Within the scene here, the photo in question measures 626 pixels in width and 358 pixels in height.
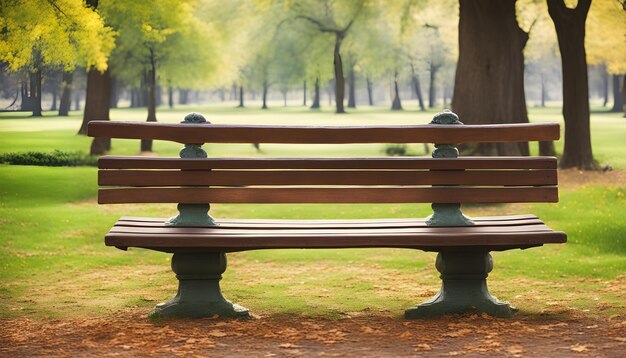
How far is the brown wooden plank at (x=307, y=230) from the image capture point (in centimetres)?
653

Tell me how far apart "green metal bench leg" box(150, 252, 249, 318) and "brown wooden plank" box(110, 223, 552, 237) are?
8.2 inches

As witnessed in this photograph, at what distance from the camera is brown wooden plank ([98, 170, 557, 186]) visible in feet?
21.6

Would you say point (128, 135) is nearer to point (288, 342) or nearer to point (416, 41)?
point (288, 342)

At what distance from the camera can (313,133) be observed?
670 cm

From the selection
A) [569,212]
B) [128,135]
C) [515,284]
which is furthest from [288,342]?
[569,212]

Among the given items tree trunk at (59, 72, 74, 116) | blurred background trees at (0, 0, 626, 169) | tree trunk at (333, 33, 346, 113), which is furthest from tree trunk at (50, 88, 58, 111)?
tree trunk at (333, 33, 346, 113)

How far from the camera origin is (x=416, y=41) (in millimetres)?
61625

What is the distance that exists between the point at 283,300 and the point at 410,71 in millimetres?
56881

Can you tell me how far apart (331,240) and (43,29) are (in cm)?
1334

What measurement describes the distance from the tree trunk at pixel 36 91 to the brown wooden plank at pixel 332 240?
16.0 meters

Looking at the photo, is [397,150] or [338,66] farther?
[338,66]

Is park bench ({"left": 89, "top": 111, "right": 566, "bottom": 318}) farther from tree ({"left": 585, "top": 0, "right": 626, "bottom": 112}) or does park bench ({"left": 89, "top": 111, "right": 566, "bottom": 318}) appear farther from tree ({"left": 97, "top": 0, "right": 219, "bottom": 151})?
tree ({"left": 97, "top": 0, "right": 219, "bottom": 151})

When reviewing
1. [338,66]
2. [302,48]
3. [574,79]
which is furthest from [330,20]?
[574,79]

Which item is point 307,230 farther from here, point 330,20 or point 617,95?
point 617,95
